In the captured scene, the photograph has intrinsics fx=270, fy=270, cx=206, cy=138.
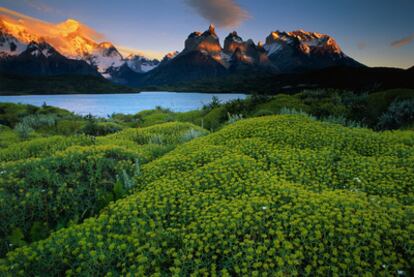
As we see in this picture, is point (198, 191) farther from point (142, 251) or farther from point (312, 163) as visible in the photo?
point (312, 163)

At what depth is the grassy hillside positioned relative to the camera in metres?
155

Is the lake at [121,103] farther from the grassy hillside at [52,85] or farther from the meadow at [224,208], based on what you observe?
the grassy hillside at [52,85]

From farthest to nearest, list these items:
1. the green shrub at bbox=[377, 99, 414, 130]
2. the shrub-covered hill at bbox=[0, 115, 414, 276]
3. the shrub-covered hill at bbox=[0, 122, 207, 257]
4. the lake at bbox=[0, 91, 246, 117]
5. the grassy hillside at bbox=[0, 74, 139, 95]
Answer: the grassy hillside at bbox=[0, 74, 139, 95] < the lake at bbox=[0, 91, 246, 117] < the green shrub at bbox=[377, 99, 414, 130] < the shrub-covered hill at bbox=[0, 122, 207, 257] < the shrub-covered hill at bbox=[0, 115, 414, 276]

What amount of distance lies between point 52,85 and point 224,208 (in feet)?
633

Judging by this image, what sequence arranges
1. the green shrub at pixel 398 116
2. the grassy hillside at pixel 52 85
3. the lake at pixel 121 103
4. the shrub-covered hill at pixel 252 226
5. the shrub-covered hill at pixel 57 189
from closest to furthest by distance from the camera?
1. the shrub-covered hill at pixel 252 226
2. the shrub-covered hill at pixel 57 189
3. the green shrub at pixel 398 116
4. the lake at pixel 121 103
5. the grassy hillside at pixel 52 85

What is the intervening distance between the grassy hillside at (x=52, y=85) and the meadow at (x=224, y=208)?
167 m

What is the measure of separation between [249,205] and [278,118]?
568 centimetres

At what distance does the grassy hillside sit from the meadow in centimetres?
16688

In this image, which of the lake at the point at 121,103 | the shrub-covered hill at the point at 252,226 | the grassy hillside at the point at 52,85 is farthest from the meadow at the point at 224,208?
the grassy hillside at the point at 52,85

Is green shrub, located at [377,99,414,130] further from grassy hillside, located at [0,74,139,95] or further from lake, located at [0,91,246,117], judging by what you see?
grassy hillside, located at [0,74,139,95]

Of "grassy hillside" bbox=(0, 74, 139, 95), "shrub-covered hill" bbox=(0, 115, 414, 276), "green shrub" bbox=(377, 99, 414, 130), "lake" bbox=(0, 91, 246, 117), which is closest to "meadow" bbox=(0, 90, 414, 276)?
"shrub-covered hill" bbox=(0, 115, 414, 276)

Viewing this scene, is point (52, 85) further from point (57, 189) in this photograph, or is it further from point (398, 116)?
point (398, 116)

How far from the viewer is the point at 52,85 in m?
168

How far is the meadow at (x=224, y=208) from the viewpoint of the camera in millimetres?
3381
